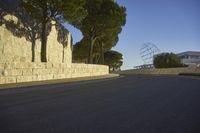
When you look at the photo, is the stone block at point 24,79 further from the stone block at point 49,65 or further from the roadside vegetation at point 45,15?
the roadside vegetation at point 45,15

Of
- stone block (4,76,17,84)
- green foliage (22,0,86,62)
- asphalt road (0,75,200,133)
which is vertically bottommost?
asphalt road (0,75,200,133)

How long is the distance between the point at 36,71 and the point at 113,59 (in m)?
66.9

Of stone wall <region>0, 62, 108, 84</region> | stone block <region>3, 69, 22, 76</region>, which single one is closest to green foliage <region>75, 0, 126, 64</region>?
stone wall <region>0, 62, 108, 84</region>

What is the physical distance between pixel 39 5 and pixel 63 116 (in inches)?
758

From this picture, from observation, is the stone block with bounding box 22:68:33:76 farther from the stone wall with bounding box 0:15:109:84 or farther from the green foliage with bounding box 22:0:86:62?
the green foliage with bounding box 22:0:86:62

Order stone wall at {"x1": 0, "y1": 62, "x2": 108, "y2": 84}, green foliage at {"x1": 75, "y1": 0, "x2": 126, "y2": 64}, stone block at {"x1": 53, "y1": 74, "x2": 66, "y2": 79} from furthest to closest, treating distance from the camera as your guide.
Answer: green foliage at {"x1": 75, "y1": 0, "x2": 126, "y2": 64} → stone block at {"x1": 53, "y1": 74, "x2": 66, "y2": 79} → stone wall at {"x1": 0, "y1": 62, "x2": 108, "y2": 84}

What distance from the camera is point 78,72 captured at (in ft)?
111

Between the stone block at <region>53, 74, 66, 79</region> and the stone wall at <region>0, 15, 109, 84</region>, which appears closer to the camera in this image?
the stone wall at <region>0, 15, 109, 84</region>

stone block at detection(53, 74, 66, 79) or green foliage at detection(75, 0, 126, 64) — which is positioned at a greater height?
green foliage at detection(75, 0, 126, 64)

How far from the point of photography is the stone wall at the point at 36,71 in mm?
20047

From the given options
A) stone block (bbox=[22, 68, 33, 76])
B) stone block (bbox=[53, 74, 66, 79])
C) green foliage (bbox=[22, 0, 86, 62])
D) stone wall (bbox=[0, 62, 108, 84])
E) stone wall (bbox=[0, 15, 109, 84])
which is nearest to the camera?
stone wall (bbox=[0, 62, 108, 84])

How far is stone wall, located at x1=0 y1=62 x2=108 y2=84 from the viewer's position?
20047 mm

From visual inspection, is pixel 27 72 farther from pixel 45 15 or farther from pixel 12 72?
pixel 45 15

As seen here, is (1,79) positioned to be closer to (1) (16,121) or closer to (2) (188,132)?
(1) (16,121)
